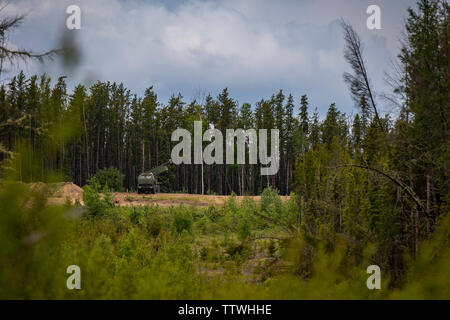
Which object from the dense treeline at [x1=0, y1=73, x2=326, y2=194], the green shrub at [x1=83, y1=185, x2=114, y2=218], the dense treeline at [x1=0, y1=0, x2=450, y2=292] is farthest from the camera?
the dense treeline at [x1=0, y1=73, x2=326, y2=194]

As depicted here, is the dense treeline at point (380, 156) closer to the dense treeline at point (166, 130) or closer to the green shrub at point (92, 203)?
the green shrub at point (92, 203)

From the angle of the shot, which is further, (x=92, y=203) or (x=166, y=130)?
(x=166, y=130)

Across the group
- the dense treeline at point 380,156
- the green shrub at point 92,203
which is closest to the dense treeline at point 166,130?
the green shrub at point 92,203

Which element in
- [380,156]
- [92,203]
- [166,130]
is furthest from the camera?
[166,130]

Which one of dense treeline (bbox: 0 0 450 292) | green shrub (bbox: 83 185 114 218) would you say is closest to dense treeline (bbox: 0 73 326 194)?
green shrub (bbox: 83 185 114 218)

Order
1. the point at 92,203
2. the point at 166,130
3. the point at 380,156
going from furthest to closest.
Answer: the point at 166,130 < the point at 92,203 < the point at 380,156

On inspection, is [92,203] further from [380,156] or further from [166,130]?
[166,130]

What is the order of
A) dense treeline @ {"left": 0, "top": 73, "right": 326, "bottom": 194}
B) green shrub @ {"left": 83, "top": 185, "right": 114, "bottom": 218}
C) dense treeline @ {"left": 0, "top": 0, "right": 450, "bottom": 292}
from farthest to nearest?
dense treeline @ {"left": 0, "top": 73, "right": 326, "bottom": 194} < green shrub @ {"left": 83, "top": 185, "right": 114, "bottom": 218} < dense treeline @ {"left": 0, "top": 0, "right": 450, "bottom": 292}

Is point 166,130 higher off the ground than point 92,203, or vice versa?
point 166,130

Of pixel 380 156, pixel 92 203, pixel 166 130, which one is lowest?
pixel 92 203

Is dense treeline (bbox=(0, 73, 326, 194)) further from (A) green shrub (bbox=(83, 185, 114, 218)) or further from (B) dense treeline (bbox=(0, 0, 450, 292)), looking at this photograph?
(B) dense treeline (bbox=(0, 0, 450, 292))

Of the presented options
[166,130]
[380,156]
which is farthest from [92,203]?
[166,130]
